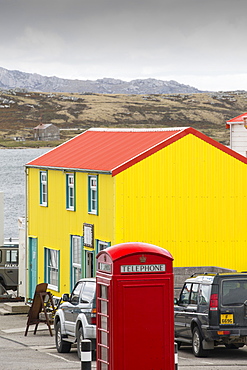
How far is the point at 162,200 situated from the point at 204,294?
6.93m

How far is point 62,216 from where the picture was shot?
27.4 meters

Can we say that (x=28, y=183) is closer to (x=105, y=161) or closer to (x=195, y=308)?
(x=105, y=161)

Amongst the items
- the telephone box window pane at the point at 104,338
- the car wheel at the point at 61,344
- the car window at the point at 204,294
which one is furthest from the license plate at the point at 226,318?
the telephone box window pane at the point at 104,338

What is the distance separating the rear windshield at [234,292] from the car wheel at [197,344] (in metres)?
0.91

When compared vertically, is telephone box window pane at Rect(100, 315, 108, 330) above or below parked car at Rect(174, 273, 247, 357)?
above

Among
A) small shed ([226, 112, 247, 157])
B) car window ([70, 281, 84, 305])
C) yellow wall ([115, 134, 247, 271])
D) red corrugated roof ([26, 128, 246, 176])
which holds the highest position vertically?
small shed ([226, 112, 247, 157])

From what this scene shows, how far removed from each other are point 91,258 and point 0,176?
125474 millimetres

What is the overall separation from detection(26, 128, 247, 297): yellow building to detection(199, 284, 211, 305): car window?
6417 mm

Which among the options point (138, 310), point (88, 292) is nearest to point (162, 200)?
point (88, 292)

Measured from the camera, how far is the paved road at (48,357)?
16125 mm

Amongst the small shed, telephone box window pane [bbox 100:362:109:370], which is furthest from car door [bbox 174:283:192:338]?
the small shed

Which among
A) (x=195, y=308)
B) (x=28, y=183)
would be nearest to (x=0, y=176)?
(x=28, y=183)

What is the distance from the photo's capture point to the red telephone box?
10.4 m

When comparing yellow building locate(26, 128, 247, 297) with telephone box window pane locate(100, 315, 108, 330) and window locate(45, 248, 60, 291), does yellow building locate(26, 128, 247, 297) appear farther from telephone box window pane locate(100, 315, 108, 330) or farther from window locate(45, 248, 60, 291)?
telephone box window pane locate(100, 315, 108, 330)
